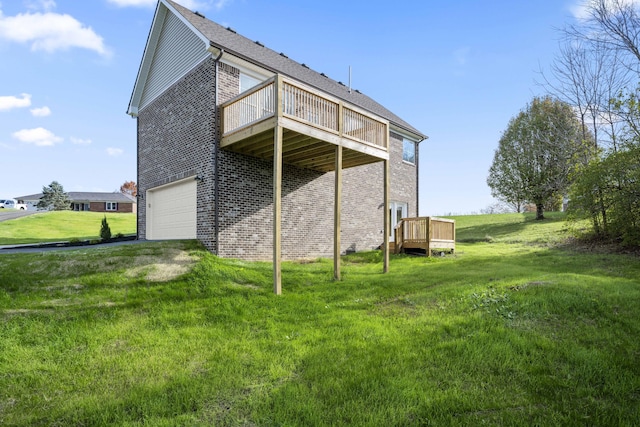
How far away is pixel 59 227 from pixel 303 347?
30.1 m

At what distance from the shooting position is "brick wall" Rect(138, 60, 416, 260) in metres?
10.2

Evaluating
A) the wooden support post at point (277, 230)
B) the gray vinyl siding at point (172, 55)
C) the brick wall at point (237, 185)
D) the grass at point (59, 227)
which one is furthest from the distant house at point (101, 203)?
the wooden support post at point (277, 230)

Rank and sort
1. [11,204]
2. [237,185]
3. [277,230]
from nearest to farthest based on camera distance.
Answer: [277,230], [237,185], [11,204]

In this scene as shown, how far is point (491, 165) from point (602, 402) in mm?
25587

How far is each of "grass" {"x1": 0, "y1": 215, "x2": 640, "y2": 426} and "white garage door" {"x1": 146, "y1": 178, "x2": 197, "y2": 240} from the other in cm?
293

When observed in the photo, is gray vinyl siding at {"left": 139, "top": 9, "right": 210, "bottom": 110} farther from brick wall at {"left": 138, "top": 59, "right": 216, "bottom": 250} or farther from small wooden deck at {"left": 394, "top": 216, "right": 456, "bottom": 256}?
small wooden deck at {"left": 394, "top": 216, "right": 456, "bottom": 256}

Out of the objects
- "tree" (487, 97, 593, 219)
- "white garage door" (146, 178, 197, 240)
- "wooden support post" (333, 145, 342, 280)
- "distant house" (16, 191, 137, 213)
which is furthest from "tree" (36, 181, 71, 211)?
"tree" (487, 97, 593, 219)

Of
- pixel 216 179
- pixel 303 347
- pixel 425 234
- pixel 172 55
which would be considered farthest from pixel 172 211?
pixel 425 234

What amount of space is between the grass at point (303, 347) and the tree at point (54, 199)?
4710cm

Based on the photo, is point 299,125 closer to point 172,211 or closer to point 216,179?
point 216,179

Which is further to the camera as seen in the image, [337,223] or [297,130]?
[337,223]

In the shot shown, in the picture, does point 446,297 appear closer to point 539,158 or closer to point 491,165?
point 539,158

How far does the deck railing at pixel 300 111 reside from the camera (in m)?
8.65

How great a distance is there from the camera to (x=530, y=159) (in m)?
23.2
